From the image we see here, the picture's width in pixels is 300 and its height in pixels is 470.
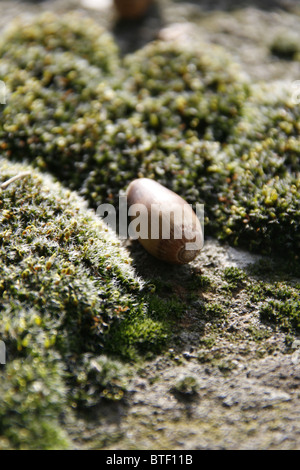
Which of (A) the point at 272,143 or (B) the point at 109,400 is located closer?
(B) the point at 109,400

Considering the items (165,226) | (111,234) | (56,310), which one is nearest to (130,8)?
(111,234)

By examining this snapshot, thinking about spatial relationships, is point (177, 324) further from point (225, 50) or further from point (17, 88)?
point (225, 50)

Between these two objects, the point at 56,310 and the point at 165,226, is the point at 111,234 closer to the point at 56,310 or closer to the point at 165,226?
the point at 165,226

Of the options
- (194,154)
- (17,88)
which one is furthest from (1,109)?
(194,154)

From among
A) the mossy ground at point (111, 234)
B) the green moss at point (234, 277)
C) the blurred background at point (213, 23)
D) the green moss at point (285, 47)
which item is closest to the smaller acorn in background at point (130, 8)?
the blurred background at point (213, 23)

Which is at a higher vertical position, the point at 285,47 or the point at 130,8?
the point at 130,8

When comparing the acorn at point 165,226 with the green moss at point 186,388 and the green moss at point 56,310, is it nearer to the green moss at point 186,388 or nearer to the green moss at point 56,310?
the green moss at point 56,310
